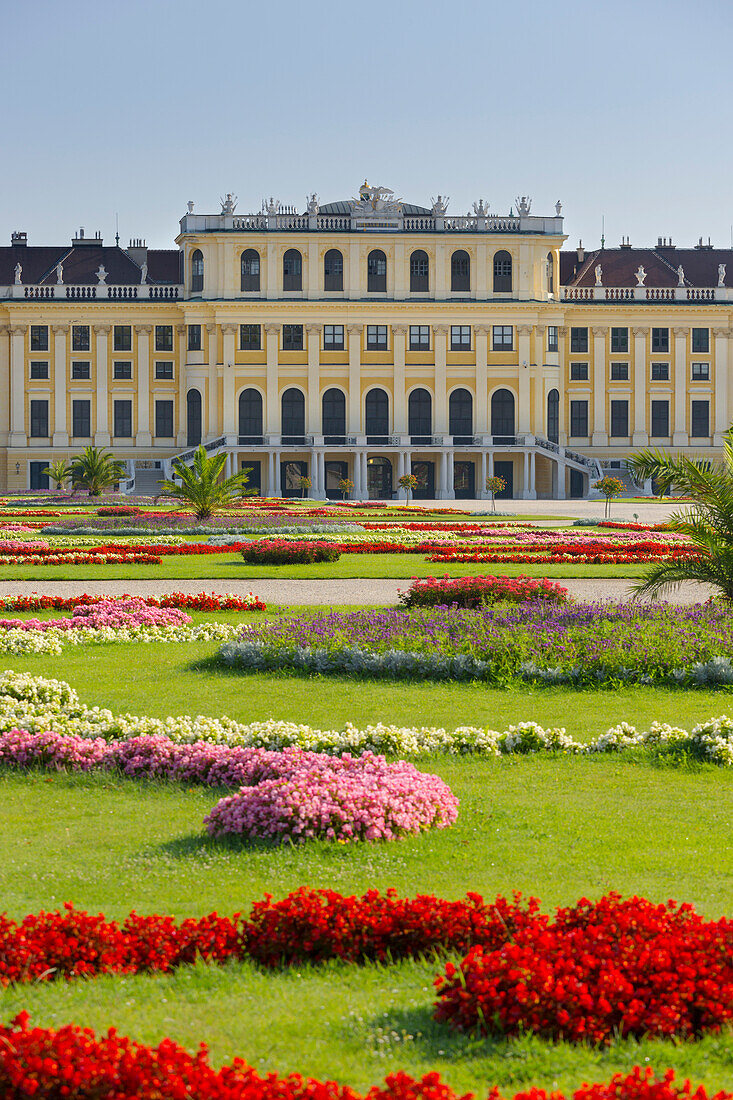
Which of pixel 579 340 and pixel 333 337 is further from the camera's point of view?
pixel 579 340

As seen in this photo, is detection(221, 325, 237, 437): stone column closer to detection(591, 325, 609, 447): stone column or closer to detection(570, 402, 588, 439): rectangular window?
detection(570, 402, 588, 439): rectangular window

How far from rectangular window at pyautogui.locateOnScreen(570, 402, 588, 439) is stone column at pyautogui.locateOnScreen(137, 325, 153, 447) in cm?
2419

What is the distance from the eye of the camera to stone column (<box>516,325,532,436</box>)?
233 feet

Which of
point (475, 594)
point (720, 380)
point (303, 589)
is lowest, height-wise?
point (303, 589)

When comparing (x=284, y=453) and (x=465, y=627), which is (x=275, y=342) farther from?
(x=465, y=627)

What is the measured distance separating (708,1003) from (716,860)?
6.74 ft

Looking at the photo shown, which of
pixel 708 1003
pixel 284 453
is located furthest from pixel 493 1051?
pixel 284 453

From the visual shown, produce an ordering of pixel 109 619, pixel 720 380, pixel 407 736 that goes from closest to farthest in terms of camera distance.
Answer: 1. pixel 407 736
2. pixel 109 619
3. pixel 720 380

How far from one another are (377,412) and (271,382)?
620 centimetres

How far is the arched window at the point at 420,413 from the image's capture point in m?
71.6

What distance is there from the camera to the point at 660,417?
74.0 meters

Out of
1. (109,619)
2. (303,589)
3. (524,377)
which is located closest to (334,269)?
(524,377)

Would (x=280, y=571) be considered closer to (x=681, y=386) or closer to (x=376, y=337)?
(x=376, y=337)

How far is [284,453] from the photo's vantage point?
69.2m
